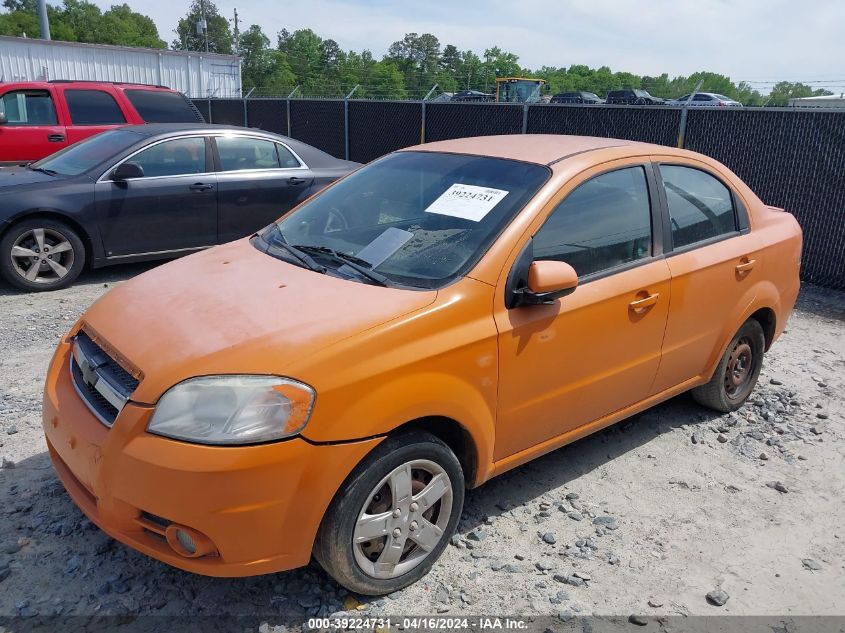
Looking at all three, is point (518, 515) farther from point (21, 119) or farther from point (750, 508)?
point (21, 119)

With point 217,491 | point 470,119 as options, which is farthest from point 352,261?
point 470,119

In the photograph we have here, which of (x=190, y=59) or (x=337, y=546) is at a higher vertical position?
(x=190, y=59)

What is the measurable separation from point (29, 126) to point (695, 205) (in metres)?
9.11

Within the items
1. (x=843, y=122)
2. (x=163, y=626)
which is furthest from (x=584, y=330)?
(x=843, y=122)

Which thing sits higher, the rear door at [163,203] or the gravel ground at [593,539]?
the rear door at [163,203]

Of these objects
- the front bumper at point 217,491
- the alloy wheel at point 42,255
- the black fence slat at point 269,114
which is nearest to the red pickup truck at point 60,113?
the alloy wheel at point 42,255

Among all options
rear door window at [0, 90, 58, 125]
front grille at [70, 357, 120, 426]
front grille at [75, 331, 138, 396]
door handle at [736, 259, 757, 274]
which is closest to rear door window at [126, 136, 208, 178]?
rear door window at [0, 90, 58, 125]

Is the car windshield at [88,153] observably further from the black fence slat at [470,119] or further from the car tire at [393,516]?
the black fence slat at [470,119]

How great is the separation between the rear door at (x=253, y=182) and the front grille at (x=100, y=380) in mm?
4635

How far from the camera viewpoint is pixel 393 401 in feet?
8.32

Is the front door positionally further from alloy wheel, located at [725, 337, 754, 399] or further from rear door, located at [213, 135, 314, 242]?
rear door, located at [213, 135, 314, 242]

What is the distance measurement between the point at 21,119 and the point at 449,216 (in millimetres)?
8807

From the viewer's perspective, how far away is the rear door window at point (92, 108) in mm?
9797

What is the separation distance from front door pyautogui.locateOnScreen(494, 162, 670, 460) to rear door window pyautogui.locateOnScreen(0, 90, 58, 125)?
8.94m
